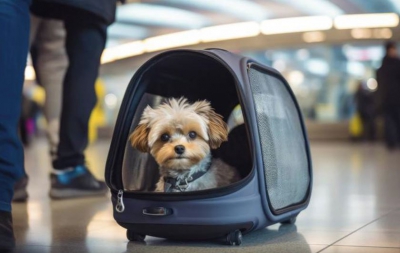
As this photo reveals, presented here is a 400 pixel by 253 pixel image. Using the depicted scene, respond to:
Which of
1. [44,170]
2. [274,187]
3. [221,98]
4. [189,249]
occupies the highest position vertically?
[221,98]

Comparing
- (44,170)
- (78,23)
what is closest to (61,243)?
(78,23)

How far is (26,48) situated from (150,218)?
0.68 m

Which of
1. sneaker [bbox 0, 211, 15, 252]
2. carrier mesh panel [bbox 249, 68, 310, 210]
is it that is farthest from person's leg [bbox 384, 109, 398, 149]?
sneaker [bbox 0, 211, 15, 252]

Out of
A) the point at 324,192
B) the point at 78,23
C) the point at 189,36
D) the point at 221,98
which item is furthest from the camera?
the point at 189,36

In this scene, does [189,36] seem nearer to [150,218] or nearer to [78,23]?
[78,23]

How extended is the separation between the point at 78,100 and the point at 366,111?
12.5 metres

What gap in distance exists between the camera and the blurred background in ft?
55.4

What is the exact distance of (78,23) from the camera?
11.1ft

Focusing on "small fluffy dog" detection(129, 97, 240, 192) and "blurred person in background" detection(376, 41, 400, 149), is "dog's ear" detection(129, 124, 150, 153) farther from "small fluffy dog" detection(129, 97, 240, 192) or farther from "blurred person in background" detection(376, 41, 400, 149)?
"blurred person in background" detection(376, 41, 400, 149)

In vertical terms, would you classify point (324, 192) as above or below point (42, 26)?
below

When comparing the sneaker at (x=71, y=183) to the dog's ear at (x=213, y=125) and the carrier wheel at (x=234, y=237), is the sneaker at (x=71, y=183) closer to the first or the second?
the dog's ear at (x=213, y=125)

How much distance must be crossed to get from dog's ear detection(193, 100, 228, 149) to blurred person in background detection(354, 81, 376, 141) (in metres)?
13.4

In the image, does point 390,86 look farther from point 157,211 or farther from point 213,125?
point 157,211

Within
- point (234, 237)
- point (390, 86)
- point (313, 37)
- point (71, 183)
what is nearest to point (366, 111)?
point (313, 37)
